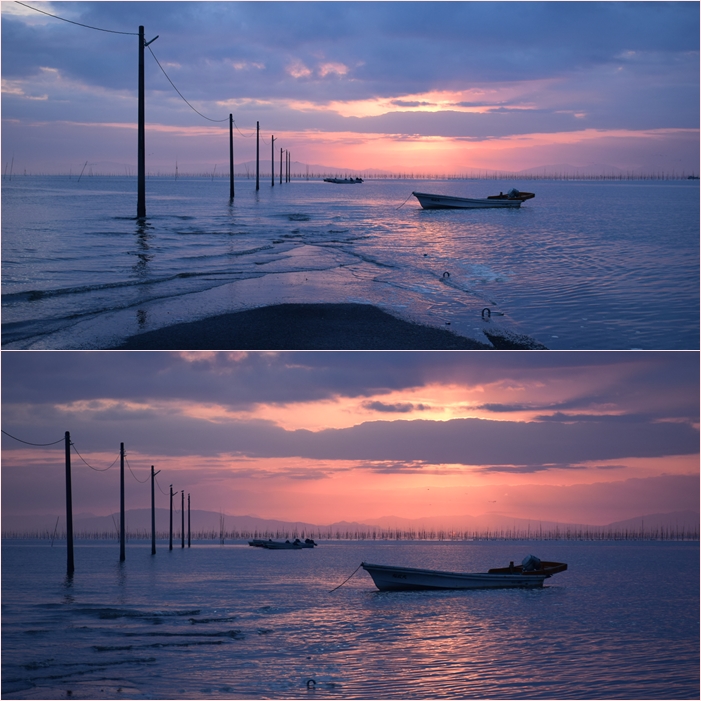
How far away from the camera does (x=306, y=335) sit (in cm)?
1566

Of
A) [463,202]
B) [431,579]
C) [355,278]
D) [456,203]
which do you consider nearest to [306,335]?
[355,278]

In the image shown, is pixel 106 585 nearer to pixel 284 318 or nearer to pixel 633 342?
pixel 284 318

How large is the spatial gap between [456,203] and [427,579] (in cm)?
4554

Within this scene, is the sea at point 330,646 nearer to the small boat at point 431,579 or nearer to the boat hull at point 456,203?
the small boat at point 431,579

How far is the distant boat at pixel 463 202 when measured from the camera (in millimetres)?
69000

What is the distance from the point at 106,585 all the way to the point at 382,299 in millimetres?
17468

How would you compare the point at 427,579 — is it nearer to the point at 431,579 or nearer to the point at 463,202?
the point at 431,579

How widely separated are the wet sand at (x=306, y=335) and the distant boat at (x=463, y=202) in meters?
51.3

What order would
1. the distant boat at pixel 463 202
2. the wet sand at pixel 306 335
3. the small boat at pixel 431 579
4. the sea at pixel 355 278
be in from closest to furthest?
the wet sand at pixel 306 335 → the sea at pixel 355 278 → the small boat at pixel 431 579 → the distant boat at pixel 463 202

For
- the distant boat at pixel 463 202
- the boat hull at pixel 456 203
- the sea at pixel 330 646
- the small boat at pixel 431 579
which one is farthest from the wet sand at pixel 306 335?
the boat hull at pixel 456 203

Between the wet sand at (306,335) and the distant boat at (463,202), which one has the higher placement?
the distant boat at (463,202)

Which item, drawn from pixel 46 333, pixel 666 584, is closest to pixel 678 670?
pixel 46 333

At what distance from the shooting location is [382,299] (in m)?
19.7

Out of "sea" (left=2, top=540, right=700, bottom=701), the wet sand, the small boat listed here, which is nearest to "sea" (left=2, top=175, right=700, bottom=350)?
the wet sand
